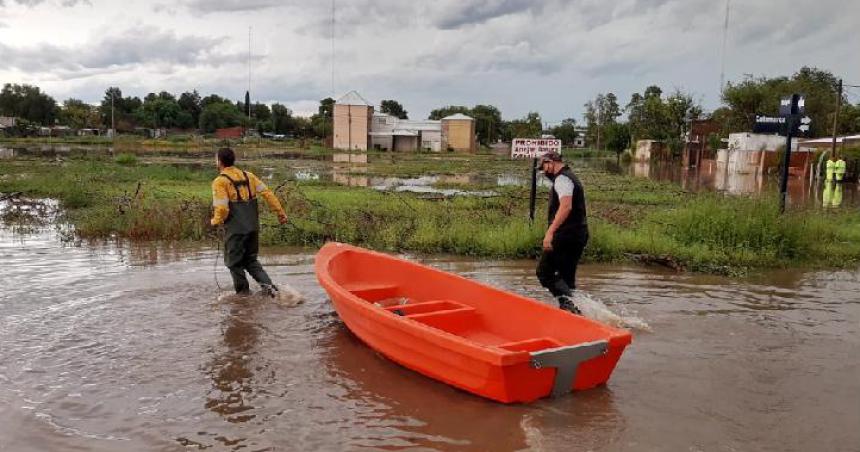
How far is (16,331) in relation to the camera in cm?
598

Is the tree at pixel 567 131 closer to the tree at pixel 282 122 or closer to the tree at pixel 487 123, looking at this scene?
the tree at pixel 487 123

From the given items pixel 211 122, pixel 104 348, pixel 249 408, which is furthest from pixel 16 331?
pixel 211 122

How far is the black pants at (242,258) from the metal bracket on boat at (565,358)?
3.82m

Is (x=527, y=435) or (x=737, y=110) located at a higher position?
(x=737, y=110)

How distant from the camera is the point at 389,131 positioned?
75438 millimetres

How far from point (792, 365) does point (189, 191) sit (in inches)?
615

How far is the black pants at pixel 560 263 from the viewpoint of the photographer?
237 inches

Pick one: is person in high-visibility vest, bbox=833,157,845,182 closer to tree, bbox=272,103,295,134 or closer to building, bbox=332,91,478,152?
building, bbox=332,91,478,152

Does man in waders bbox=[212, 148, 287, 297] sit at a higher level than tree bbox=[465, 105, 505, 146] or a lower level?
lower

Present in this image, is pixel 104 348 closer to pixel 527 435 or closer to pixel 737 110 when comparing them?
pixel 527 435

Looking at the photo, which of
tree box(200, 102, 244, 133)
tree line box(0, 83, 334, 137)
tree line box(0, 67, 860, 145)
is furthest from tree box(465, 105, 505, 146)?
tree box(200, 102, 244, 133)

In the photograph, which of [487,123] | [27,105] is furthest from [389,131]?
[27,105]

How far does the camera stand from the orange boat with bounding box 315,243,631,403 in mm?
4359

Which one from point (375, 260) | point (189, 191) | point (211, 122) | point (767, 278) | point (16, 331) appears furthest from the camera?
point (211, 122)
